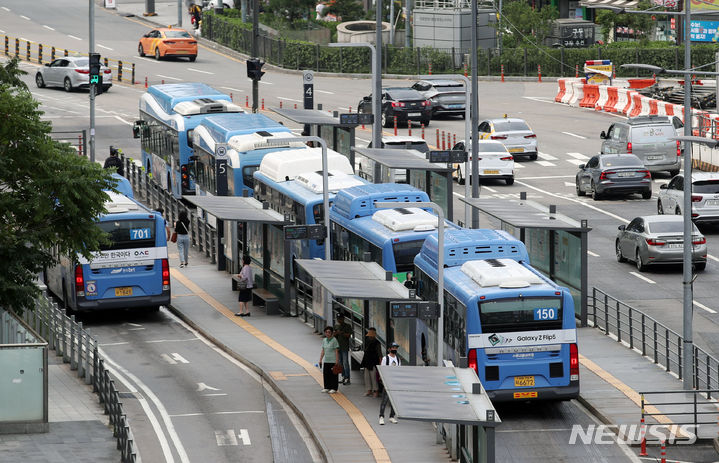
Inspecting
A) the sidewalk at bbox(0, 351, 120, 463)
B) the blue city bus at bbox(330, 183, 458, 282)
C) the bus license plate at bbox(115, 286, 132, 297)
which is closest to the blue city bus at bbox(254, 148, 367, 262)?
the blue city bus at bbox(330, 183, 458, 282)

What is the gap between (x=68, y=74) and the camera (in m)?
71.3

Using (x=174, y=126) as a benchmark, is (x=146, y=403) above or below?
below

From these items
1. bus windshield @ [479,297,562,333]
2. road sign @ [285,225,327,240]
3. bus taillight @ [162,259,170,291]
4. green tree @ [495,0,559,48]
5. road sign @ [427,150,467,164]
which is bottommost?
bus taillight @ [162,259,170,291]

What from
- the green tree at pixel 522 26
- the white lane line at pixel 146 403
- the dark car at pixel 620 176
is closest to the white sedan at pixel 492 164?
the dark car at pixel 620 176

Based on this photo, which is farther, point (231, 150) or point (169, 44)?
point (169, 44)

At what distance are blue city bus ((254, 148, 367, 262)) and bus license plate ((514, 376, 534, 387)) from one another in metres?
10.3

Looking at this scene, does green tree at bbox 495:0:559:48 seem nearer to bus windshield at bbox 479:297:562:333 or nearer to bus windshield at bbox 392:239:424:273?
bus windshield at bbox 392:239:424:273

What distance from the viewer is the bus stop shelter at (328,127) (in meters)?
46.2

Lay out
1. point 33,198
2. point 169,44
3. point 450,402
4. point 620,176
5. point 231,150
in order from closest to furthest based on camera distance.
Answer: point 450,402 < point 33,198 < point 231,150 < point 620,176 < point 169,44

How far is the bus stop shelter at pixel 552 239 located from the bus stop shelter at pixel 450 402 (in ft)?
38.3

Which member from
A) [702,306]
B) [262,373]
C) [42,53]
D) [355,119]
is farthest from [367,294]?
[42,53]

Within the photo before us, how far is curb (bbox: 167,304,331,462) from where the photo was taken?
2393 cm

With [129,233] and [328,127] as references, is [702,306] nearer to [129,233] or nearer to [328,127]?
[129,233]

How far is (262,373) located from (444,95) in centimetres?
3839
